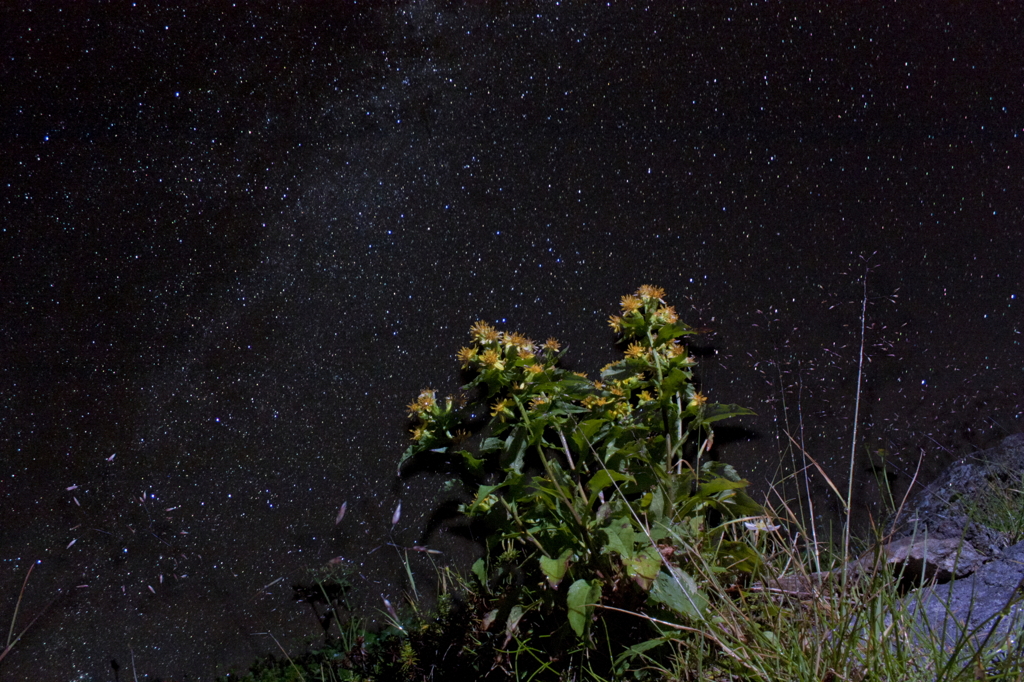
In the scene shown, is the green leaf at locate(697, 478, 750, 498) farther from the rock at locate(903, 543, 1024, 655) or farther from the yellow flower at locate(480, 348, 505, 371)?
the yellow flower at locate(480, 348, 505, 371)

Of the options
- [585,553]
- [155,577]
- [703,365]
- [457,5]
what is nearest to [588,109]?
[457,5]

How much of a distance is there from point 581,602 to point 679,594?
152mm

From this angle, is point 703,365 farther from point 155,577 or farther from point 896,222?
point 155,577

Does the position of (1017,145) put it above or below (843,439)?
above

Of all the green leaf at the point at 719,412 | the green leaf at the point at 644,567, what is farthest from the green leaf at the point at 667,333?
the green leaf at the point at 644,567

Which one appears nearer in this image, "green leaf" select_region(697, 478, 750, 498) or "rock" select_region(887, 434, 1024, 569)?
"green leaf" select_region(697, 478, 750, 498)

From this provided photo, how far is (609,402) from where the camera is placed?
50.1 inches

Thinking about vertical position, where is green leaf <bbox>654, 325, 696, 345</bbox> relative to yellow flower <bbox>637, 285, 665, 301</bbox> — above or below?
below

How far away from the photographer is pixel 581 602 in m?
1.07

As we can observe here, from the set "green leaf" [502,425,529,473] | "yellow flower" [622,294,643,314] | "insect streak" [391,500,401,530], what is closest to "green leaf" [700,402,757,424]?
"yellow flower" [622,294,643,314]

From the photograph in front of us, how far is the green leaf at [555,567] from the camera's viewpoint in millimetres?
1059

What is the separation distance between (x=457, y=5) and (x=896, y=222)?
1.09 m

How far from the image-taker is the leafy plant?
3.61 feet

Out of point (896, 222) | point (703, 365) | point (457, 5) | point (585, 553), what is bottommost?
point (585, 553)
